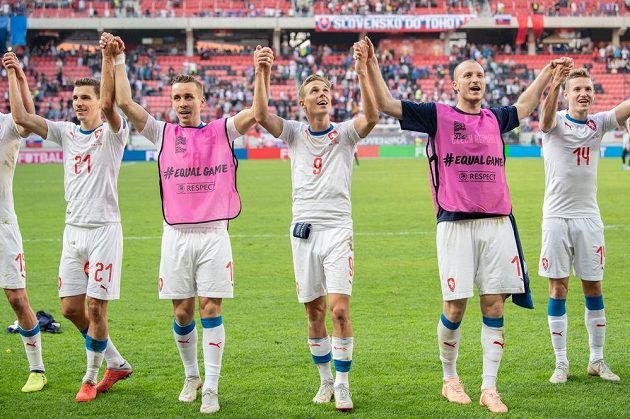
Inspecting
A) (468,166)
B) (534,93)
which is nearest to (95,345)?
(468,166)

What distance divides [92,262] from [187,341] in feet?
3.12

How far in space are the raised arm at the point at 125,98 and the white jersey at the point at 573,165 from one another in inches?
127

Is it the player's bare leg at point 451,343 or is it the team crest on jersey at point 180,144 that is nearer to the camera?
the player's bare leg at point 451,343

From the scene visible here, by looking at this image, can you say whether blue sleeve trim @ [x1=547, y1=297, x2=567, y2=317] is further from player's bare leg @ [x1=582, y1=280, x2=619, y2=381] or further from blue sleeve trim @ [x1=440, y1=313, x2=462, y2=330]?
blue sleeve trim @ [x1=440, y1=313, x2=462, y2=330]

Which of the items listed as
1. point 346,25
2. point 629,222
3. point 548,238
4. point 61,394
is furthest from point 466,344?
point 346,25

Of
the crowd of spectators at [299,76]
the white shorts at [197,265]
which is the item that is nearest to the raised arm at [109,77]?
the white shorts at [197,265]

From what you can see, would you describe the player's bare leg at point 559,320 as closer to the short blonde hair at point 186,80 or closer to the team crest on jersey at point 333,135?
the team crest on jersey at point 333,135

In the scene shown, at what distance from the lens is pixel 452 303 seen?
670 cm

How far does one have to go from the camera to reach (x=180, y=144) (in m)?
6.82

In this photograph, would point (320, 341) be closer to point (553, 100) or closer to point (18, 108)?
point (553, 100)

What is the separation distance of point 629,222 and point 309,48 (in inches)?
1768

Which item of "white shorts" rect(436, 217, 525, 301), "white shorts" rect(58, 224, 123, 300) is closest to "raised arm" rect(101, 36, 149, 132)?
"white shorts" rect(58, 224, 123, 300)

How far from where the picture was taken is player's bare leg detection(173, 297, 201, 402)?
22.2ft

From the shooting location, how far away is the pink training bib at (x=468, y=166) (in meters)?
6.63
